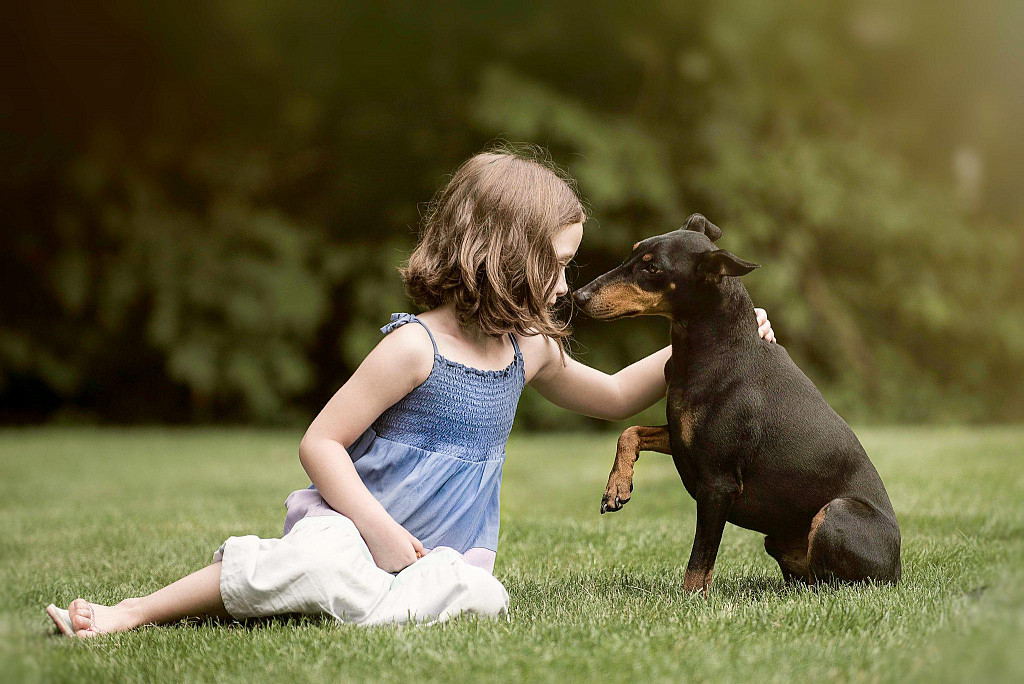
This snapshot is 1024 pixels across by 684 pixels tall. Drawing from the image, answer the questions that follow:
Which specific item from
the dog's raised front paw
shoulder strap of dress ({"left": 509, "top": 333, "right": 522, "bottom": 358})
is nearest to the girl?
shoulder strap of dress ({"left": 509, "top": 333, "right": 522, "bottom": 358})

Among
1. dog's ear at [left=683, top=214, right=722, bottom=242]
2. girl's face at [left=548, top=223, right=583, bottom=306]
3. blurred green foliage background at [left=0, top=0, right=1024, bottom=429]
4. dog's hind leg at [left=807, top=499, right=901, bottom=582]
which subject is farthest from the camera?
blurred green foliage background at [left=0, top=0, right=1024, bottom=429]

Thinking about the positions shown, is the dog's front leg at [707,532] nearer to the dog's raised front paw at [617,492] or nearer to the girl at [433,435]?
the dog's raised front paw at [617,492]

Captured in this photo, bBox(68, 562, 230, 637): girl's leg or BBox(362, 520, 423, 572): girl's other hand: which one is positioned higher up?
BBox(362, 520, 423, 572): girl's other hand

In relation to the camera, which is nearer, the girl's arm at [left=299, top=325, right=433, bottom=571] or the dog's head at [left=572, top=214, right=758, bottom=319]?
the girl's arm at [left=299, top=325, right=433, bottom=571]

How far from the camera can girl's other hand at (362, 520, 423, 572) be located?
8.45ft

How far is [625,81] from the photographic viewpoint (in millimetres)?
10453

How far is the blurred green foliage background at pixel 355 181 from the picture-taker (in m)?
9.80

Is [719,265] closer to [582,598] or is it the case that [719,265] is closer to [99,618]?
[582,598]

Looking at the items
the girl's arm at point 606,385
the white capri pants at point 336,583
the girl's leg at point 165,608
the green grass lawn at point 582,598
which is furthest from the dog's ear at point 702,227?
the girl's leg at point 165,608

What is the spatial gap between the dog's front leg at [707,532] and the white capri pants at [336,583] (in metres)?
0.58

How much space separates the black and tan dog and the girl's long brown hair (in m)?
0.16

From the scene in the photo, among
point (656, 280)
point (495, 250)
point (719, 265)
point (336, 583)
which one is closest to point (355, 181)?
point (495, 250)

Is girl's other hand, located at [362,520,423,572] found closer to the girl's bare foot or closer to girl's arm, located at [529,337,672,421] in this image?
the girl's bare foot

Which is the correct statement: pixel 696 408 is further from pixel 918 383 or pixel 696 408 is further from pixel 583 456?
pixel 918 383
